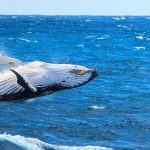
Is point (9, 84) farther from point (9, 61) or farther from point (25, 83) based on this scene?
point (9, 61)

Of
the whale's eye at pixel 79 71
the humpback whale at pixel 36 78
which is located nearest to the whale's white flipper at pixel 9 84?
the humpback whale at pixel 36 78

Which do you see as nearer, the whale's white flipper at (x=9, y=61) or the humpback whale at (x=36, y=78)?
the humpback whale at (x=36, y=78)

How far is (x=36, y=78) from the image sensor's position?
673cm

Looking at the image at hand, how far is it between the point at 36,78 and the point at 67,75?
0.47 m

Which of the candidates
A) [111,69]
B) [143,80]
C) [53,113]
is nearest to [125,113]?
[53,113]

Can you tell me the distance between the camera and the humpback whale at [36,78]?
21.1 feet

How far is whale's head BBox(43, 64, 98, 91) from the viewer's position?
6828mm

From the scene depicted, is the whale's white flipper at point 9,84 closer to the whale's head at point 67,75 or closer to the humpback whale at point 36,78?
the humpback whale at point 36,78

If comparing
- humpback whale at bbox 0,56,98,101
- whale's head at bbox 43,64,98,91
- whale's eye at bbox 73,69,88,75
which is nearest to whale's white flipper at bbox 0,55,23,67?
humpback whale at bbox 0,56,98,101

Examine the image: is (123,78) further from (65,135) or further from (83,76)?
(83,76)

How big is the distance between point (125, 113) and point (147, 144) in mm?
6928

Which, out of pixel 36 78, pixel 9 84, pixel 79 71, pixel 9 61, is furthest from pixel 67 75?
pixel 9 84

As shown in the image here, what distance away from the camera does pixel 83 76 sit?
710cm

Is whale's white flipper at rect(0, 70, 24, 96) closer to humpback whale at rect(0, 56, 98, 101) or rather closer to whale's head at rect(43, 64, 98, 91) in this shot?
humpback whale at rect(0, 56, 98, 101)
